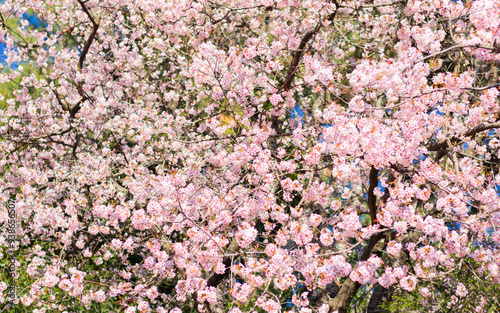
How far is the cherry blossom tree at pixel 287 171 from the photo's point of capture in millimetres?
4477

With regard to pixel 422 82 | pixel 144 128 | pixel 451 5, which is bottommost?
pixel 144 128

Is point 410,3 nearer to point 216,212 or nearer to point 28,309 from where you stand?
point 216,212

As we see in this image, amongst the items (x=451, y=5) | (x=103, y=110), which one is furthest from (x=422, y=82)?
(x=103, y=110)

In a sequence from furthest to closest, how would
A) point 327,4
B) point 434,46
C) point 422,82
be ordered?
1. point 327,4
2. point 422,82
3. point 434,46

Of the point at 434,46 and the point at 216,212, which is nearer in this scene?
the point at 434,46

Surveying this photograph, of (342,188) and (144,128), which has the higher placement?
(144,128)

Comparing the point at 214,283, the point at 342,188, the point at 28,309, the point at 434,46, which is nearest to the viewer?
the point at 434,46

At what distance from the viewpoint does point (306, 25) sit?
6242mm

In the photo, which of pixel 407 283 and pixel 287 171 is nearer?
pixel 407 283

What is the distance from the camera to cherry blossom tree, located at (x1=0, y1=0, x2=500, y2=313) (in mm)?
4477

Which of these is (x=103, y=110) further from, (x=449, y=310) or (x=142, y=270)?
(x=449, y=310)

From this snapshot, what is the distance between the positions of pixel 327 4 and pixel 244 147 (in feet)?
7.28

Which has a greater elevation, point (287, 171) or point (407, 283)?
point (287, 171)

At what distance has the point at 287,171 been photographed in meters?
6.00
